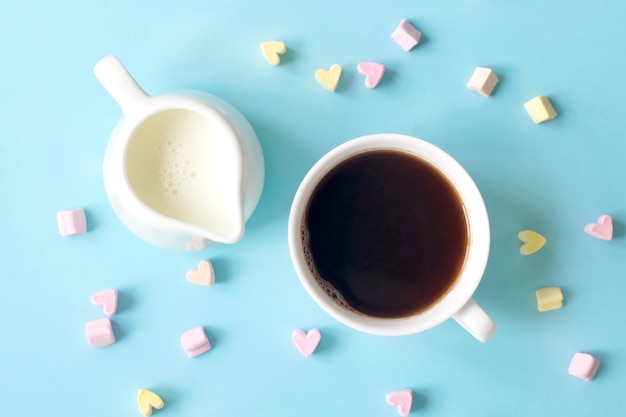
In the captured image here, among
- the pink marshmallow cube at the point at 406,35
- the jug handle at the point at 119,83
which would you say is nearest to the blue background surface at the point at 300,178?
the pink marshmallow cube at the point at 406,35

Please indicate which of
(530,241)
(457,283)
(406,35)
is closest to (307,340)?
(457,283)

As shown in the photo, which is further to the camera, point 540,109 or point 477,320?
point 540,109

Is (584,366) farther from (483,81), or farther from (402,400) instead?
(483,81)

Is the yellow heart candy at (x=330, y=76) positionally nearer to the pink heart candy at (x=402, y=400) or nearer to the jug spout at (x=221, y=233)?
the jug spout at (x=221, y=233)

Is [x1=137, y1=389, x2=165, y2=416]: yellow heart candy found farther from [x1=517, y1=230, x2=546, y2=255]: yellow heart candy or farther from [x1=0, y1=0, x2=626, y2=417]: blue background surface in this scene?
[x1=517, y1=230, x2=546, y2=255]: yellow heart candy

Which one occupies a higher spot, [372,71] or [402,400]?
[372,71]

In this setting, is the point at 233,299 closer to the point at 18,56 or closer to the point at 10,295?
the point at 10,295
